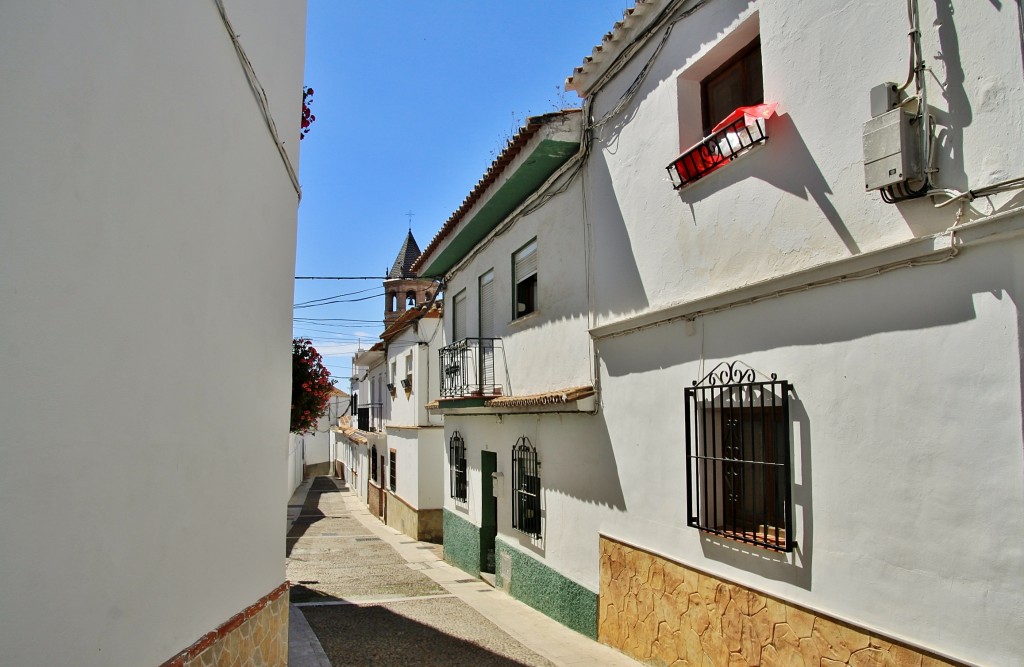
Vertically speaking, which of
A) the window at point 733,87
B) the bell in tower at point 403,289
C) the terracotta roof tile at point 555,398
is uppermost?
the bell in tower at point 403,289

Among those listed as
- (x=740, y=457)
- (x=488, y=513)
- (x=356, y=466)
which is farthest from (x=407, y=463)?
(x=356, y=466)

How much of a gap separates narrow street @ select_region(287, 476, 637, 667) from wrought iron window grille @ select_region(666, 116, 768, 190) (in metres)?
4.57

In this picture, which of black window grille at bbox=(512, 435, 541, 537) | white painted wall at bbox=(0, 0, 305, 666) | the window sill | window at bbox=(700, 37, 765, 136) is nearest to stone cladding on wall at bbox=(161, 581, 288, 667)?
white painted wall at bbox=(0, 0, 305, 666)

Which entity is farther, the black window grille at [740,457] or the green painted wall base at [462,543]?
the green painted wall base at [462,543]

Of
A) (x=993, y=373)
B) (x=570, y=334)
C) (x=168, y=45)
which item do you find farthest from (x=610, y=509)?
(x=168, y=45)

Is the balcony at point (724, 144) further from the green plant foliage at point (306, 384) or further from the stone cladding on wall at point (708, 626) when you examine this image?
the green plant foliage at point (306, 384)

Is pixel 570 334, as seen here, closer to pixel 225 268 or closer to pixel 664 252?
pixel 664 252

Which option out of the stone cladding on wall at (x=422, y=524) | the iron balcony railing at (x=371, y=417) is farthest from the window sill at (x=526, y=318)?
the iron balcony railing at (x=371, y=417)

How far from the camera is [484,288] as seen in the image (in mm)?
12641

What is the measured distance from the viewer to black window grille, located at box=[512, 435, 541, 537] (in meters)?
9.84

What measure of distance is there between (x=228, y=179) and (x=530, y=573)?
7.28 m

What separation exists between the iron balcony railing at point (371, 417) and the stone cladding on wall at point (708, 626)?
19.0 metres

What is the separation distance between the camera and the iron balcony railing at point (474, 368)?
11625mm

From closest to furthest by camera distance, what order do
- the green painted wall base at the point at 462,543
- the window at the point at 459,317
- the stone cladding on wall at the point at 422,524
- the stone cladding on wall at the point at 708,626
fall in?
1. the stone cladding on wall at the point at 708,626
2. the green painted wall base at the point at 462,543
3. the window at the point at 459,317
4. the stone cladding on wall at the point at 422,524
